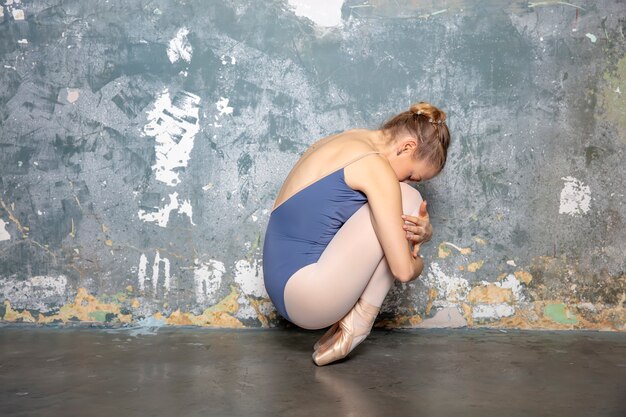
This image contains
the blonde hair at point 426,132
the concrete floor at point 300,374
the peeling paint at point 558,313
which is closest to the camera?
the concrete floor at point 300,374

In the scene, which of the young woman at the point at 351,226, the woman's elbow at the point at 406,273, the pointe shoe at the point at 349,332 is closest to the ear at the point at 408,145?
the young woman at the point at 351,226

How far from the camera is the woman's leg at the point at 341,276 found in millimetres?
2369

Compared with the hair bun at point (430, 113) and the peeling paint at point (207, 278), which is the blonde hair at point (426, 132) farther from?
the peeling paint at point (207, 278)

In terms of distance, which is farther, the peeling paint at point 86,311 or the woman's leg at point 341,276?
the peeling paint at point 86,311

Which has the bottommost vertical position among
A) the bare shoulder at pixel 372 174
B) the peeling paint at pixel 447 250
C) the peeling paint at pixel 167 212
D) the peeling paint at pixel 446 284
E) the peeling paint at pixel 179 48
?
the peeling paint at pixel 446 284

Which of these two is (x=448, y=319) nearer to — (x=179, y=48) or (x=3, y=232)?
(x=179, y=48)

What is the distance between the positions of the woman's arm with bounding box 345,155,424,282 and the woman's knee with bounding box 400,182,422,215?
0.13 metres

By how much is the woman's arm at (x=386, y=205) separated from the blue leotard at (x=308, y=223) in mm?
68

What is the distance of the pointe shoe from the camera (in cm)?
248

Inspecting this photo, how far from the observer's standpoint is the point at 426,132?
244cm

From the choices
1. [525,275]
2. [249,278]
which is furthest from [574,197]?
[249,278]

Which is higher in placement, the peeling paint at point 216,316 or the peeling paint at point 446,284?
the peeling paint at point 446,284

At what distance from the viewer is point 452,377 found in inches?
95.1

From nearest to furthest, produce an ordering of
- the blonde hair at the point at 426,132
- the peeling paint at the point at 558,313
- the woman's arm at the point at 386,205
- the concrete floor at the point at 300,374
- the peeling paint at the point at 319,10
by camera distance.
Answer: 1. the concrete floor at the point at 300,374
2. the woman's arm at the point at 386,205
3. the blonde hair at the point at 426,132
4. the peeling paint at the point at 319,10
5. the peeling paint at the point at 558,313
